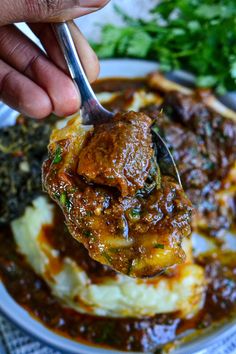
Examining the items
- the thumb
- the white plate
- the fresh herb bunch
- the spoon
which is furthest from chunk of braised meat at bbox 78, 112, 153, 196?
the fresh herb bunch

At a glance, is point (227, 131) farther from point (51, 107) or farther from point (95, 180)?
point (95, 180)

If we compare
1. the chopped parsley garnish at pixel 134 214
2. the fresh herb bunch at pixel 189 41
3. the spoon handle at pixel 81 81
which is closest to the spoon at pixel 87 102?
the spoon handle at pixel 81 81

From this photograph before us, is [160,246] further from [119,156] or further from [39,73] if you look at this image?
[39,73]

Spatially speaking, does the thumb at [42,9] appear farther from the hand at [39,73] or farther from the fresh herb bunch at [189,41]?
the fresh herb bunch at [189,41]

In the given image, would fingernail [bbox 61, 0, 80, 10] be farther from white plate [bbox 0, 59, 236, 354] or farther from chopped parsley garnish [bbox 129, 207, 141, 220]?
white plate [bbox 0, 59, 236, 354]

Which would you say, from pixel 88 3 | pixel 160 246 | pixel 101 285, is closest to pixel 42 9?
pixel 88 3
